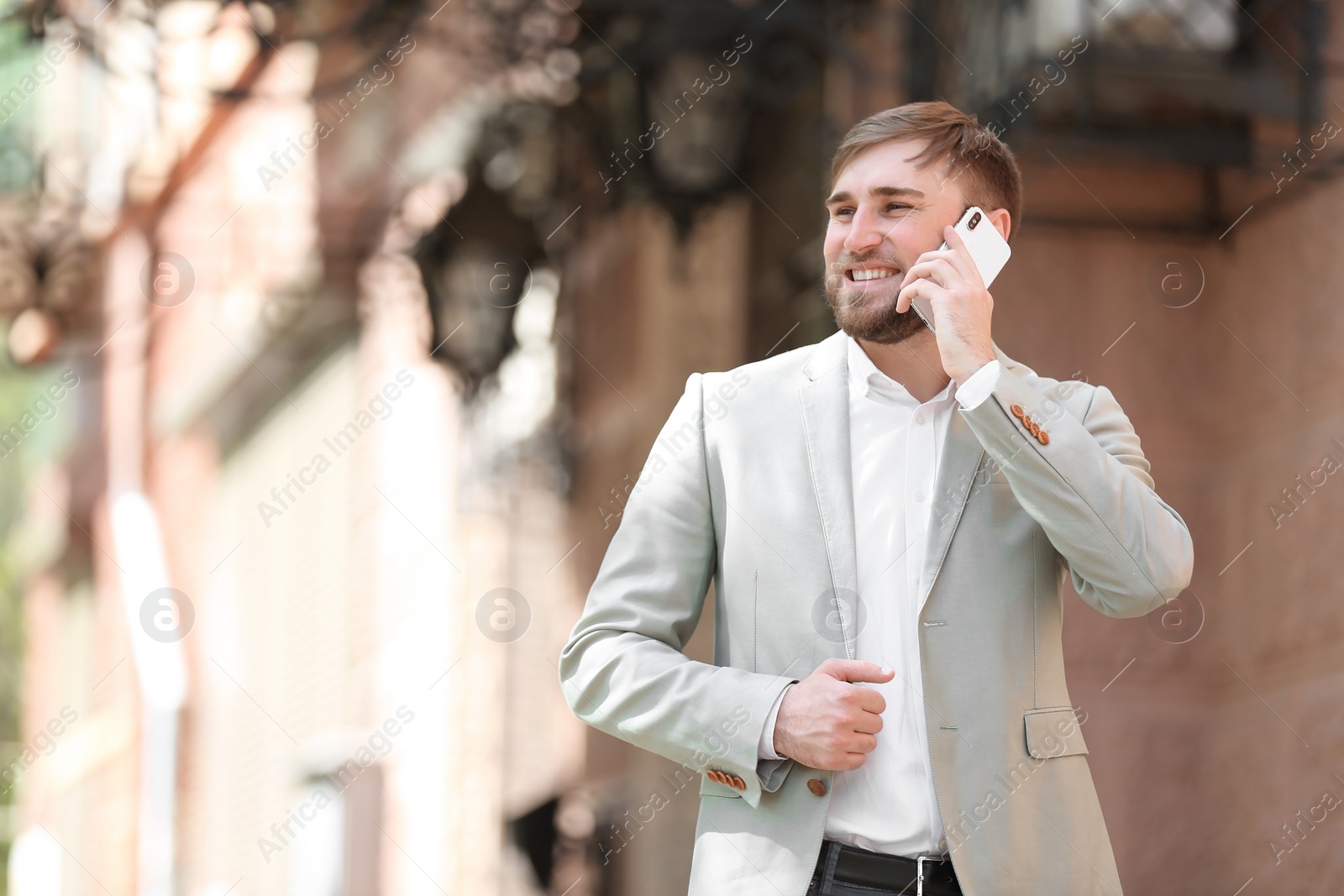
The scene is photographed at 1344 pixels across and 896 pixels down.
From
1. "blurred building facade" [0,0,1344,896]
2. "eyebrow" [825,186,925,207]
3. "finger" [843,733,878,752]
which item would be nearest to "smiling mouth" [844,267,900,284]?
"eyebrow" [825,186,925,207]

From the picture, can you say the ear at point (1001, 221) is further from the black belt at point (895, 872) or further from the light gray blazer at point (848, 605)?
the black belt at point (895, 872)

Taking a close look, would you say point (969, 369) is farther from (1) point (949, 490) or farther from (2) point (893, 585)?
(2) point (893, 585)

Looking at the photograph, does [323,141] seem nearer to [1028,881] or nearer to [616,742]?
[616,742]

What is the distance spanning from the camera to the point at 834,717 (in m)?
2.35

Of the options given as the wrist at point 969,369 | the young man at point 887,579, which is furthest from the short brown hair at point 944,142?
the wrist at point 969,369

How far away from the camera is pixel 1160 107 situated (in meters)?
5.35

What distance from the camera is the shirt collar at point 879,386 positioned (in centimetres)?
278

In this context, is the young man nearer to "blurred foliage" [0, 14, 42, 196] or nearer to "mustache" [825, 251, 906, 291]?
"mustache" [825, 251, 906, 291]

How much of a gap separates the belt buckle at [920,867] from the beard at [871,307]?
0.81 meters

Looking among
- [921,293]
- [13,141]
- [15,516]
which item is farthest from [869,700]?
[15,516]

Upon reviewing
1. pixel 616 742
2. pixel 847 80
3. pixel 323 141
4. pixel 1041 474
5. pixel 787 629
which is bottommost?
pixel 616 742

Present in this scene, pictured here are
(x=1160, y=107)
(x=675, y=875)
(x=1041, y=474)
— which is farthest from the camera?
(x=675, y=875)

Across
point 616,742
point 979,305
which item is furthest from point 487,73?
point 979,305

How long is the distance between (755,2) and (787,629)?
149 inches
